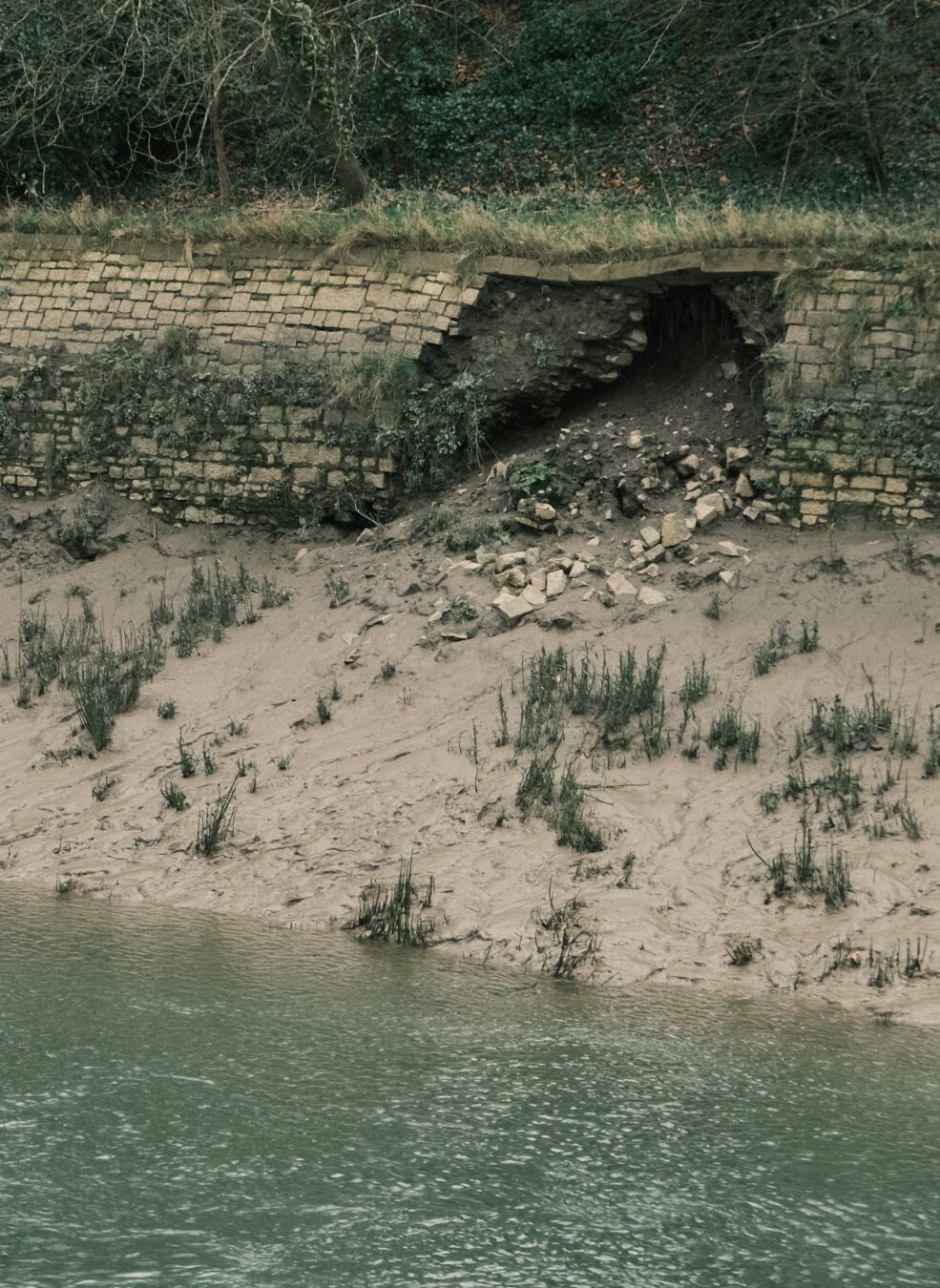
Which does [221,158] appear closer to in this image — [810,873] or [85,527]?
[85,527]

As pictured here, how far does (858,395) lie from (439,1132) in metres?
7.80

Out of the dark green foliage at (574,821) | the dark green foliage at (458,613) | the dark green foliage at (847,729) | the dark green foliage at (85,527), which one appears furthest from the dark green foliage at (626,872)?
the dark green foliage at (85,527)

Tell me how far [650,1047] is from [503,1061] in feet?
2.19

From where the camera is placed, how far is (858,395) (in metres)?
11.5

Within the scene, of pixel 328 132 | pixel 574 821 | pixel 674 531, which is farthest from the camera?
pixel 328 132

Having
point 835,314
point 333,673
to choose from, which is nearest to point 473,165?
point 835,314

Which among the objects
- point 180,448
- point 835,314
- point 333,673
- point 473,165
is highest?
point 473,165

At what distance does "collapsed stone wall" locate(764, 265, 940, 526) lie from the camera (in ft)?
37.2

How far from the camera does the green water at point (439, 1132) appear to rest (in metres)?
4.42

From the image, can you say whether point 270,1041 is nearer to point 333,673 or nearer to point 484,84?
point 333,673

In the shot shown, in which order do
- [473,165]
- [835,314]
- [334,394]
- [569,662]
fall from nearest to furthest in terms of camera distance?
1. [569,662]
2. [835,314]
3. [334,394]
4. [473,165]

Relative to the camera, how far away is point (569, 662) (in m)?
10.7

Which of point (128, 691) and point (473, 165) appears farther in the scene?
point (473, 165)

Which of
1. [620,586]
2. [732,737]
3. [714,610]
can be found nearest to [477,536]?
[620,586]
